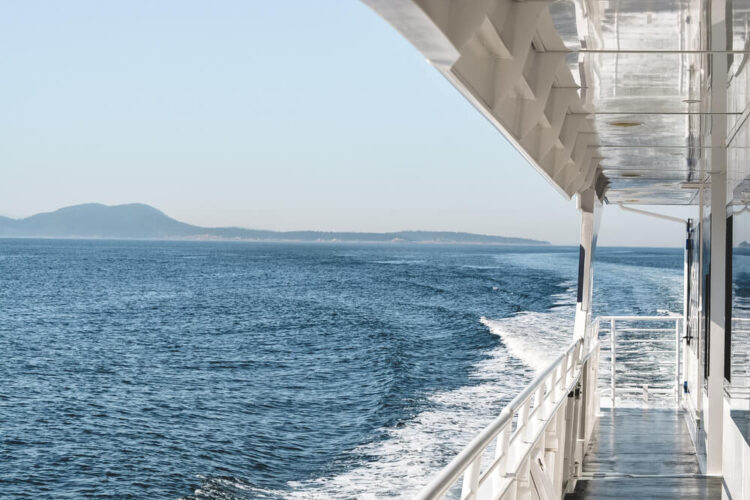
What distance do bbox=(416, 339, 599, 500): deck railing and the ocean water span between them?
Answer: 197 inches

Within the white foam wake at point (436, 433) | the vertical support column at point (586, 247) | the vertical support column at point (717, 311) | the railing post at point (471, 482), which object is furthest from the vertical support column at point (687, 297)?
the railing post at point (471, 482)

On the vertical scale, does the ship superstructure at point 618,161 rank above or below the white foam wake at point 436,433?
above

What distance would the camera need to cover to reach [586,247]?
286 inches

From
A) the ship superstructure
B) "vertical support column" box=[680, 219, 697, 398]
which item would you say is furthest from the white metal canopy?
"vertical support column" box=[680, 219, 697, 398]

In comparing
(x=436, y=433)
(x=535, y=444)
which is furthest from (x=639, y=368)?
(x=535, y=444)

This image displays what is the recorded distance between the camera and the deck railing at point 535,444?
2238mm

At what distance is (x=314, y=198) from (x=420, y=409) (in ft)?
227

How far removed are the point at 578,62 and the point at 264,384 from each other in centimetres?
1902

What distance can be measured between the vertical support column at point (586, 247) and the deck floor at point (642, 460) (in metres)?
1.13

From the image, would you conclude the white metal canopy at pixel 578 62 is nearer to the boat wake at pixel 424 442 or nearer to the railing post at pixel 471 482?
the railing post at pixel 471 482

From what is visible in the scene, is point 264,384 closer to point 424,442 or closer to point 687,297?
point 424,442

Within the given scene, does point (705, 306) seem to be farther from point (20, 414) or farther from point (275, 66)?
point (275, 66)

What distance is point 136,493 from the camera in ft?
42.9

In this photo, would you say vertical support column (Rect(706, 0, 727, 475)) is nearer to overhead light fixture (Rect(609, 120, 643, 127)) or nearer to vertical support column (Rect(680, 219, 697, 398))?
overhead light fixture (Rect(609, 120, 643, 127))
